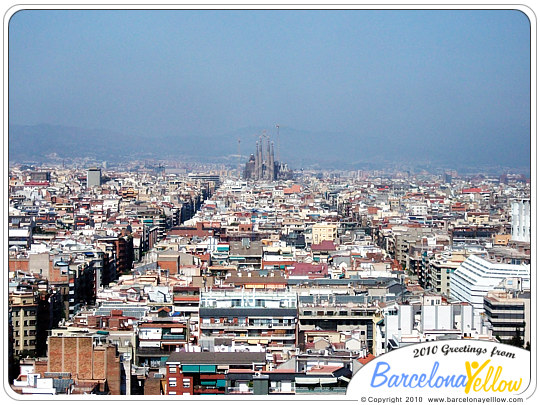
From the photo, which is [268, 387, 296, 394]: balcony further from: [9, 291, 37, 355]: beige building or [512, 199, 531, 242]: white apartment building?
[512, 199, 531, 242]: white apartment building

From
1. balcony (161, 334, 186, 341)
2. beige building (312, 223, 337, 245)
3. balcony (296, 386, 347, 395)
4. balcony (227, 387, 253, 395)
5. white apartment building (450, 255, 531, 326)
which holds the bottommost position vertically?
balcony (227, 387, 253, 395)

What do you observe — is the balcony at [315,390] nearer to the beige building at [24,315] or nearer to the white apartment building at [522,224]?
the beige building at [24,315]

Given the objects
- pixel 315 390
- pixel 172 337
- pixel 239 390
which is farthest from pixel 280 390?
pixel 172 337

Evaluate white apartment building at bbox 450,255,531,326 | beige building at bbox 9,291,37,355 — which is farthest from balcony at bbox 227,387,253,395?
white apartment building at bbox 450,255,531,326

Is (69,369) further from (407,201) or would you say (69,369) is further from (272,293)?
(407,201)

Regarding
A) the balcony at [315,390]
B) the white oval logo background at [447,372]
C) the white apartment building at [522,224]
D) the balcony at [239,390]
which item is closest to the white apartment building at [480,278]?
the white apartment building at [522,224]

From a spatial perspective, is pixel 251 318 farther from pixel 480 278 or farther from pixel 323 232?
pixel 323 232
